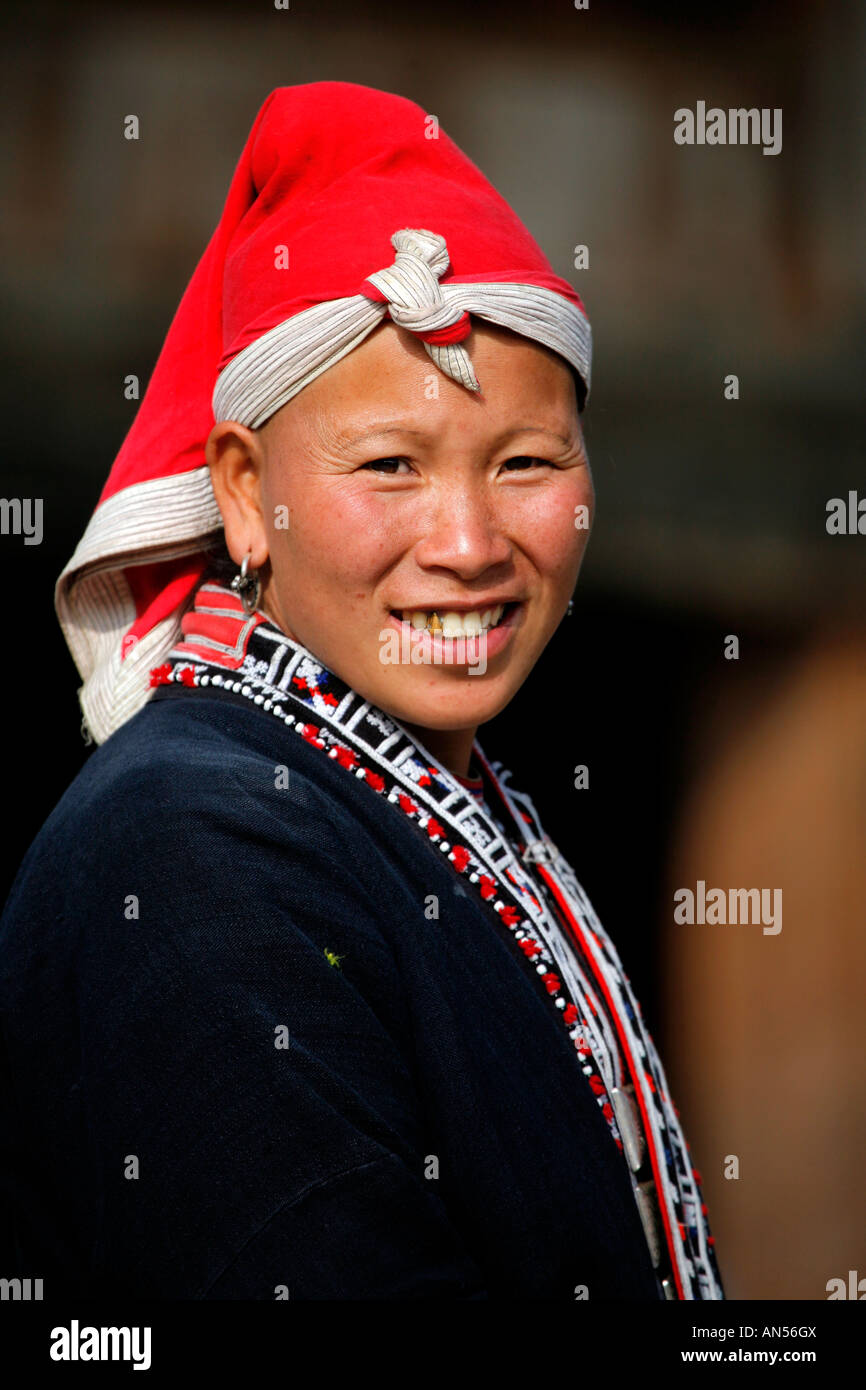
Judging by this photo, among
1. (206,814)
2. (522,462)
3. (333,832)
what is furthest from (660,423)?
(206,814)

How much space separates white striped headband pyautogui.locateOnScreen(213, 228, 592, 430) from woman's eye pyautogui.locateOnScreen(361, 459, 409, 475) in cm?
11

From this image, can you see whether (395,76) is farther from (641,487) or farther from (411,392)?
(411,392)

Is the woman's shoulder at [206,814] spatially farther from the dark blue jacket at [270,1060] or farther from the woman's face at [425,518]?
the woman's face at [425,518]

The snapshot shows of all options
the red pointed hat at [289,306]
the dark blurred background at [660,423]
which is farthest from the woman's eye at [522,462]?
the dark blurred background at [660,423]

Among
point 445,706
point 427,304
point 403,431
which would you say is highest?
point 427,304

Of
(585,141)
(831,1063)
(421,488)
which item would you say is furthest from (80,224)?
(831,1063)

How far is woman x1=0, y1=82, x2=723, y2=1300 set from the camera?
1.19 m

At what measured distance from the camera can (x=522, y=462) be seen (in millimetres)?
1523

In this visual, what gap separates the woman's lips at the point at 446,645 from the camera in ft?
4.97

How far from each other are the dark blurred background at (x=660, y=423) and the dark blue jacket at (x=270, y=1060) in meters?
1.73

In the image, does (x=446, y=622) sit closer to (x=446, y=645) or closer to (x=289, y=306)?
(x=446, y=645)

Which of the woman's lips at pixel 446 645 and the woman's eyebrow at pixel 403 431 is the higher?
the woman's eyebrow at pixel 403 431

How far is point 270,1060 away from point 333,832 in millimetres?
287

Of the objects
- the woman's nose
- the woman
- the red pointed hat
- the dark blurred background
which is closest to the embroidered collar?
the woman
